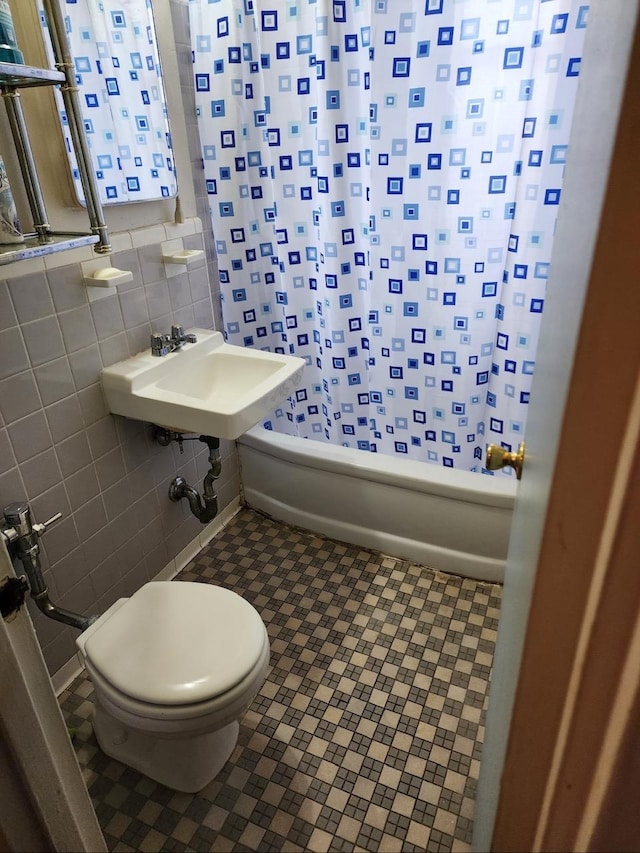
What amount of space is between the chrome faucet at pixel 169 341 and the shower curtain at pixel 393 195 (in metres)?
0.41

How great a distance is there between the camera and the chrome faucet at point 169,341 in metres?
1.74

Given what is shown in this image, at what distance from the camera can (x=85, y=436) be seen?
1.61m

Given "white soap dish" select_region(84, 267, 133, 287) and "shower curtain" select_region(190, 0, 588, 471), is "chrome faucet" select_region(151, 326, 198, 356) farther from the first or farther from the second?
"shower curtain" select_region(190, 0, 588, 471)

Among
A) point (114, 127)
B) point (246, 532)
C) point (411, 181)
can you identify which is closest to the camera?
point (114, 127)

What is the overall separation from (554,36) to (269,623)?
1.91 meters

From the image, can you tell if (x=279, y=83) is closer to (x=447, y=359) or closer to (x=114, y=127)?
(x=114, y=127)

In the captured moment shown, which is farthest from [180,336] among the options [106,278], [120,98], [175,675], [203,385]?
[175,675]

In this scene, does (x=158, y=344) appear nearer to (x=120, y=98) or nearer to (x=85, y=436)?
(x=85, y=436)

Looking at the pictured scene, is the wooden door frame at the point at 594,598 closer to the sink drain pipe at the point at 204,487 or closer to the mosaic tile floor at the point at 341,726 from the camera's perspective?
the mosaic tile floor at the point at 341,726

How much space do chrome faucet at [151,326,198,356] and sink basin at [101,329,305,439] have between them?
0.06 feet

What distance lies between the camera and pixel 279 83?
183 cm

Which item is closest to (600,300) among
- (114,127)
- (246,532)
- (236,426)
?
(236,426)

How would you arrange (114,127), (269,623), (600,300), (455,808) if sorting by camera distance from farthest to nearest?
(269,623)
(114,127)
(455,808)
(600,300)

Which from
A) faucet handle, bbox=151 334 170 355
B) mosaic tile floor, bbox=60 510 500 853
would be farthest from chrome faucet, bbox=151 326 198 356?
mosaic tile floor, bbox=60 510 500 853
